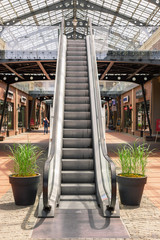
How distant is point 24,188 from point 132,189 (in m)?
1.88

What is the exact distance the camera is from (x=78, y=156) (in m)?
6.19

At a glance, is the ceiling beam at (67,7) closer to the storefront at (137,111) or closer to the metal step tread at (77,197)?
the storefront at (137,111)

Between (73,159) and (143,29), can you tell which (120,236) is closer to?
(73,159)

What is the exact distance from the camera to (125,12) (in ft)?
93.2

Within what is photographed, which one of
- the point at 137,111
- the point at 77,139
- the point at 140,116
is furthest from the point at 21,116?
the point at 77,139

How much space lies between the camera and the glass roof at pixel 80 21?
12164 millimetres

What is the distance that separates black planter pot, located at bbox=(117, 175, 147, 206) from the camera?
480 centimetres

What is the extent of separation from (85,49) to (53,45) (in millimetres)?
1657

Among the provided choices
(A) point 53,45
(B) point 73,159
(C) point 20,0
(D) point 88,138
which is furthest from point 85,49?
(C) point 20,0

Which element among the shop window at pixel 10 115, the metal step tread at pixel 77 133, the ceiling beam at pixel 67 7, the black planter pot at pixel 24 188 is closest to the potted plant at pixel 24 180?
the black planter pot at pixel 24 188

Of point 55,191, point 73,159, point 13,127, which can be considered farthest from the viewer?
point 13,127

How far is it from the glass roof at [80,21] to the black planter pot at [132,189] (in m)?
8.14

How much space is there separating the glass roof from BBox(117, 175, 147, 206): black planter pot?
8142 mm

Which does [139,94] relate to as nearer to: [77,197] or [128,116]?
[128,116]
